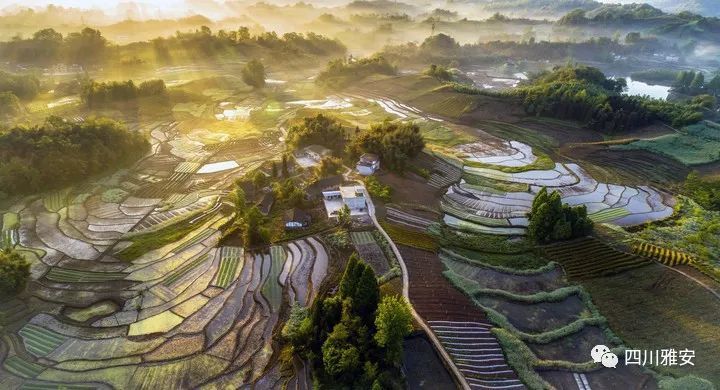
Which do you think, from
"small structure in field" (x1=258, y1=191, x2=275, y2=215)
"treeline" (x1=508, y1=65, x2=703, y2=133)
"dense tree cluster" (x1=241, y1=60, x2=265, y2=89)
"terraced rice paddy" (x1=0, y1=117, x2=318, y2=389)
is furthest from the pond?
"terraced rice paddy" (x1=0, y1=117, x2=318, y2=389)

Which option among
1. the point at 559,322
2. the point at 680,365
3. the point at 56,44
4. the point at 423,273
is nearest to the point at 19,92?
the point at 56,44

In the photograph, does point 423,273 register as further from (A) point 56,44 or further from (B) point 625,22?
(B) point 625,22

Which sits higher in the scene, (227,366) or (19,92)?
(19,92)

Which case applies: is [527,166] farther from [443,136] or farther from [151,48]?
[151,48]

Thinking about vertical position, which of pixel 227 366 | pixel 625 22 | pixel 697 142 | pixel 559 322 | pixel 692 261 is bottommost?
pixel 227 366

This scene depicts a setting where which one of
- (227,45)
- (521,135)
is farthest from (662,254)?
(227,45)
